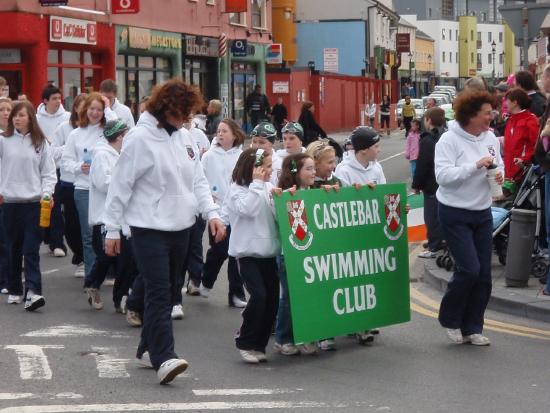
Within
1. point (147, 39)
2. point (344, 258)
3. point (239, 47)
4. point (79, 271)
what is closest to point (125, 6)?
point (147, 39)

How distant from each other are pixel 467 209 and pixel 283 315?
5.14 feet

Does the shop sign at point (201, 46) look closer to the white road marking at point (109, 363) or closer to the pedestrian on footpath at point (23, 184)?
the pedestrian on footpath at point (23, 184)

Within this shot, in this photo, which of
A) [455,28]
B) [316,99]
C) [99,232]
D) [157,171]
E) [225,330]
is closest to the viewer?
[157,171]

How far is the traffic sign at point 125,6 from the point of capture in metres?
32.8

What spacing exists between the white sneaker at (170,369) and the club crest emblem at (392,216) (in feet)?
7.65

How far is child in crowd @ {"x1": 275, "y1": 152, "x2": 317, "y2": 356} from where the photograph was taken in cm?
877

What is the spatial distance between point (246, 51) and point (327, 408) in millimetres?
39436

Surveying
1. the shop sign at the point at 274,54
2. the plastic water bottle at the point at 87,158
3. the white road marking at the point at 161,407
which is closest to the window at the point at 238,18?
the shop sign at the point at 274,54

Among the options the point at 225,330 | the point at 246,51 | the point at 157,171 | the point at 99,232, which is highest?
the point at 246,51

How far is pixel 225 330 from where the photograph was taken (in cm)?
991

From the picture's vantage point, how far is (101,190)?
1091 centimetres

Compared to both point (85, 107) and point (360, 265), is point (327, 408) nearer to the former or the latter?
point (360, 265)

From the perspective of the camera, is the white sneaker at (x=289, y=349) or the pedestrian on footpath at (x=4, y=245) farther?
the pedestrian on footpath at (x=4, y=245)

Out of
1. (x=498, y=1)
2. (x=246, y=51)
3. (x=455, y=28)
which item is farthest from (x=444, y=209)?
(x=498, y=1)
